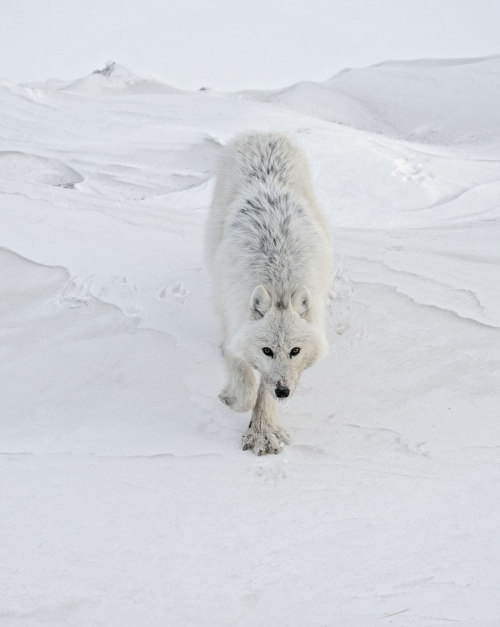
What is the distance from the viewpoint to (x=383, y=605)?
232 cm

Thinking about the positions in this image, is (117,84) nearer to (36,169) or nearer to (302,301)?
(36,169)

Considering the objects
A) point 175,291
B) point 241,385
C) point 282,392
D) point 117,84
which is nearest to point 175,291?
point 175,291

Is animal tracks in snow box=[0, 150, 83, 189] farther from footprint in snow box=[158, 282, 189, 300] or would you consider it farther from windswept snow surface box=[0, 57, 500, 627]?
footprint in snow box=[158, 282, 189, 300]

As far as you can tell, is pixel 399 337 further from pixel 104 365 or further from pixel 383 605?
pixel 383 605

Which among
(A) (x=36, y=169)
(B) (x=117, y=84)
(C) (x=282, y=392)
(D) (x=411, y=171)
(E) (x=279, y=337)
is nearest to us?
(C) (x=282, y=392)

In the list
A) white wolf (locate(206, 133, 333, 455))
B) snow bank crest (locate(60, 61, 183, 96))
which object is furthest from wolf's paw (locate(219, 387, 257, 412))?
→ snow bank crest (locate(60, 61, 183, 96))

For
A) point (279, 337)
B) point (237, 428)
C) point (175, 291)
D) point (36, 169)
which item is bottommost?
point (237, 428)

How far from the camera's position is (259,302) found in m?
3.57

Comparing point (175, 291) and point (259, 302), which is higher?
point (259, 302)

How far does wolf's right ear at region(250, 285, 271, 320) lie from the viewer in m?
3.52

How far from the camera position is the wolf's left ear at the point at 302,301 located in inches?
140

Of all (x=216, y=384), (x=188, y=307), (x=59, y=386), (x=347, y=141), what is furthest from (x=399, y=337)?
(x=347, y=141)

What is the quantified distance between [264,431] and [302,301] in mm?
803

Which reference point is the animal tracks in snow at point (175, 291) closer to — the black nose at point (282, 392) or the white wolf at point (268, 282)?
the white wolf at point (268, 282)
